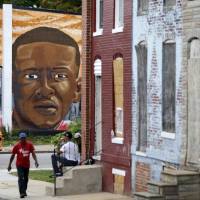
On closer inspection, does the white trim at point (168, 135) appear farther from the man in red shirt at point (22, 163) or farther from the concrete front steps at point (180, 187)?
the man in red shirt at point (22, 163)

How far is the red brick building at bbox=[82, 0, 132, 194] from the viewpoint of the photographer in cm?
2080

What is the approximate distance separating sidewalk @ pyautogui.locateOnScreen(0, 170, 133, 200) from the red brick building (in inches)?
19.4

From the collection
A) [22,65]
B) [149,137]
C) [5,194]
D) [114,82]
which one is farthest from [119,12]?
[22,65]

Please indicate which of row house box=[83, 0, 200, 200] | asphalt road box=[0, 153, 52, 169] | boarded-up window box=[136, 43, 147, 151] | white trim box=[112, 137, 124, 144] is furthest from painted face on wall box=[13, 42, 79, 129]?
boarded-up window box=[136, 43, 147, 151]

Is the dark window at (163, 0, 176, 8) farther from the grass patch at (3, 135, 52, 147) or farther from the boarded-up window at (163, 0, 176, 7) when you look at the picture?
the grass patch at (3, 135, 52, 147)

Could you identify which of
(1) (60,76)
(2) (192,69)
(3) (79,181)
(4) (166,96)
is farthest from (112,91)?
(1) (60,76)

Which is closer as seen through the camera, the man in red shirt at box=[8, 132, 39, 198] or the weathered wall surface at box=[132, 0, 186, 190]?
the weathered wall surface at box=[132, 0, 186, 190]

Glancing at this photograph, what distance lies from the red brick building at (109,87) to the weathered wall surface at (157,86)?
0.43m

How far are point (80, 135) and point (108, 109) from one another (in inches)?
140

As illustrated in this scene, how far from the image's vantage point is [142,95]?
20.0 m

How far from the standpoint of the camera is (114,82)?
21.7 meters

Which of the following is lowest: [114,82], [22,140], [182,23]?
[22,140]

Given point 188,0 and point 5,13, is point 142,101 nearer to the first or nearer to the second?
point 188,0

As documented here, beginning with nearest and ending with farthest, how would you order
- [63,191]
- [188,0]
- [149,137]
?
1. [188,0]
2. [149,137]
3. [63,191]
